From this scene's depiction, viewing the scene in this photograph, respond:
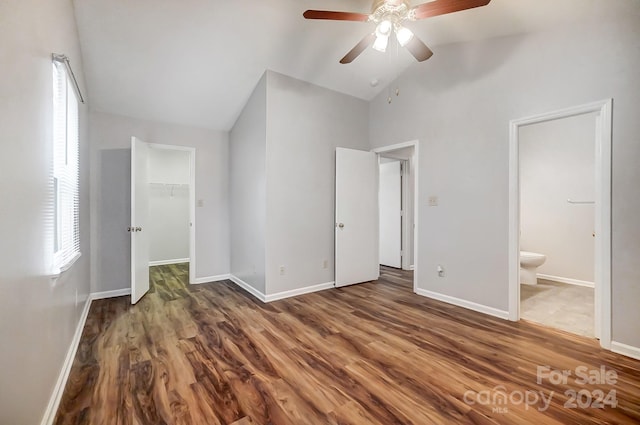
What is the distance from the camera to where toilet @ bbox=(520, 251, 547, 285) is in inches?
155

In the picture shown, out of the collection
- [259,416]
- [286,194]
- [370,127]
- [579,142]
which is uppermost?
[370,127]

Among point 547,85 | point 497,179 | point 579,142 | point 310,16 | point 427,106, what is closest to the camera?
point 310,16

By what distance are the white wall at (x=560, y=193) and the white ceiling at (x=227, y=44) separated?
7.35 ft

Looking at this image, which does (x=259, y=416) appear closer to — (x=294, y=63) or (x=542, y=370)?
(x=542, y=370)

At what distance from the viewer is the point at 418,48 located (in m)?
2.38

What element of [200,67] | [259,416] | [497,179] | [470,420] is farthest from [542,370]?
[200,67]

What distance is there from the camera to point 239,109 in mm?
4141

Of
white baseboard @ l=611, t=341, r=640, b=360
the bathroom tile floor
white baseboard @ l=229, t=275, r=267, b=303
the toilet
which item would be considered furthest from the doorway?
white baseboard @ l=611, t=341, r=640, b=360

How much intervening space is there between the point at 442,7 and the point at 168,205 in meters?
6.03

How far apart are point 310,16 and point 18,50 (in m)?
1.78

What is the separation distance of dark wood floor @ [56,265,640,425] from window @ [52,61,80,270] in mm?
915

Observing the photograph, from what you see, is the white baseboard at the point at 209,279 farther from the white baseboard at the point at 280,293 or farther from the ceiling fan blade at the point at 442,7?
the ceiling fan blade at the point at 442,7

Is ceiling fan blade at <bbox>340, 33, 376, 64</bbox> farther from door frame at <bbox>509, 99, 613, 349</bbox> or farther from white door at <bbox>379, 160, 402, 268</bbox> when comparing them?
white door at <bbox>379, 160, 402, 268</bbox>

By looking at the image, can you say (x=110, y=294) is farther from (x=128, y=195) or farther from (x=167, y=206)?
(x=167, y=206)
